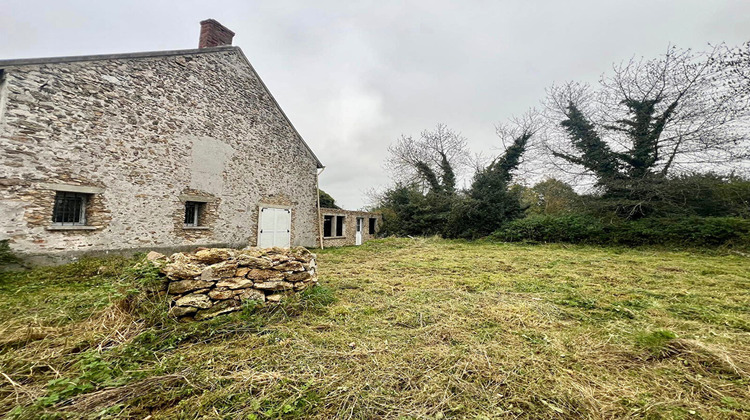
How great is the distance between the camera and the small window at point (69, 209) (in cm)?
648

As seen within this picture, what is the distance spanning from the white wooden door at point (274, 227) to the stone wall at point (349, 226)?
1977 mm

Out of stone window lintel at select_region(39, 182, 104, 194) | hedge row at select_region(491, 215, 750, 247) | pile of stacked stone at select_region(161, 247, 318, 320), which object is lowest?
pile of stacked stone at select_region(161, 247, 318, 320)

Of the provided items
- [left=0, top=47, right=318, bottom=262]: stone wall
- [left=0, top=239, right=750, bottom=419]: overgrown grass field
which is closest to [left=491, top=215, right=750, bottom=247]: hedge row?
[left=0, top=239, right=750, bottom=419]: overgrown grass field

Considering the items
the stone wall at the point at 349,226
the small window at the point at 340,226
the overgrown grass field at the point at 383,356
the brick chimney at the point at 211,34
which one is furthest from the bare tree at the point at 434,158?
the overgrown grass field at the point at 383,356

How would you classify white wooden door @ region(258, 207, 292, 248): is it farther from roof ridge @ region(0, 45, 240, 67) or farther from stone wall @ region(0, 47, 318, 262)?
roof ridge @ region(0, 45, 240, 67)

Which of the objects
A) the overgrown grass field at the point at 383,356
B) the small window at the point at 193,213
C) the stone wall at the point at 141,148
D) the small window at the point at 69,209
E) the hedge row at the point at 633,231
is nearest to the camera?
the overgrown grass field at the point at 383,356

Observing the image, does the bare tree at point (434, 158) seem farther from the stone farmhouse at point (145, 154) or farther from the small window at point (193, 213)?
the small window at point (193, 213)

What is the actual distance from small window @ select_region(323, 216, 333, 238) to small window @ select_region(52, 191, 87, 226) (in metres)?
9.39

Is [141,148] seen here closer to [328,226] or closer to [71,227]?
[71,227]

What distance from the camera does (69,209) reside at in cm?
668

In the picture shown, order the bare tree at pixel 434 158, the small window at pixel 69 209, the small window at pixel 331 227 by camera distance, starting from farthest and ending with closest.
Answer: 1. the bare tree at pixel 434 158
2. the small window at pixel 331 227
3. the small window at pixel 69 209

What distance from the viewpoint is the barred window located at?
9117mm

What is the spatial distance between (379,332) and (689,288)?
21.0 ft

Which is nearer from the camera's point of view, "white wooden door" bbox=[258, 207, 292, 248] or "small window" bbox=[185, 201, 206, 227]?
"small window" bbox=[185, 201, 206, 227]
